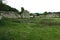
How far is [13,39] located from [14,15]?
127ft

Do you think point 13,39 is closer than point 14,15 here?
Yes

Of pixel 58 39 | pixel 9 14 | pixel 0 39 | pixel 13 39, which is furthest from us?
pixel 9 14

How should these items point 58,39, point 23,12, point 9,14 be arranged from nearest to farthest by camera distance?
point 58,39, point 9,14, point 23,12

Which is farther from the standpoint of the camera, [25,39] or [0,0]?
[0,0]

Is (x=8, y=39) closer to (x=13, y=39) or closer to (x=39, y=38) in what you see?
(x=13, y=39)

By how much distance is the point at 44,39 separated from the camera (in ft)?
50.1

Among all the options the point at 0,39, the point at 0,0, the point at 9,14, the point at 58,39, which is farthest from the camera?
the point at 9,14

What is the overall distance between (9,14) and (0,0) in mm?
26148

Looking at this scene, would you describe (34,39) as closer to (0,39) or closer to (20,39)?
(20,39)

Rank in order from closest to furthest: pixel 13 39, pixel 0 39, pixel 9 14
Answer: pixel 0 39, pixel 13 39, pixel 9 14

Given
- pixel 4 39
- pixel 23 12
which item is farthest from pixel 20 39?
pixel 23 12

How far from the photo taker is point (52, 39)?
15312 mm

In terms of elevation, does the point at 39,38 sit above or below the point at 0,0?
below

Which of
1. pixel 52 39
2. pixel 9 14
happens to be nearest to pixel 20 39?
pixel 52 39
